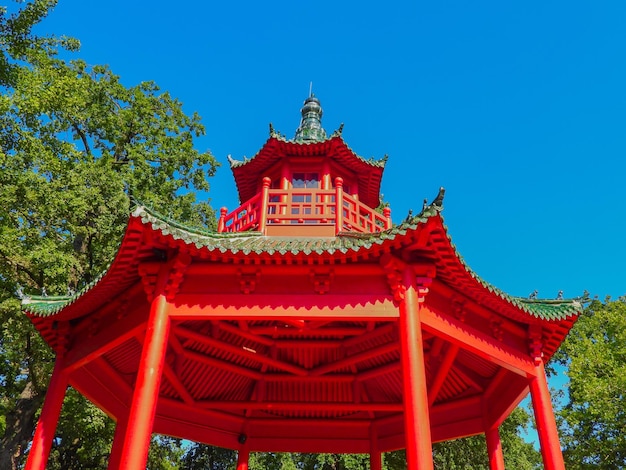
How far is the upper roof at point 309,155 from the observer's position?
1347 centimetres

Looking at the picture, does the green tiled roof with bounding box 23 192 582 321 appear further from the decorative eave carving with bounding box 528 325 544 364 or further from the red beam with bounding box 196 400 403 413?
the red beam with bounding box 196 400 403 413

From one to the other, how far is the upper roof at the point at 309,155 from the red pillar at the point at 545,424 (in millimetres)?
7354

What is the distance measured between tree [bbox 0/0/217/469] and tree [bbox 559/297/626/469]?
1918 centimetres

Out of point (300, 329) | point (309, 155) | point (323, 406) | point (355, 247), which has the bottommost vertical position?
point (323, 406)

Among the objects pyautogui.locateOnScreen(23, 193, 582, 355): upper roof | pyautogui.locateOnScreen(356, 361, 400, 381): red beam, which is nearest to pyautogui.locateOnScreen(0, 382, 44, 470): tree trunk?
pyautogui.locateOnScreen(23, 193, 582, 355): upper roof

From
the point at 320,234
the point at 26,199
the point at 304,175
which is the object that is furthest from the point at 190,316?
the point at 26,199

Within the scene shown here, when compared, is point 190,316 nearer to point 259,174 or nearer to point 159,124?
point 259,174

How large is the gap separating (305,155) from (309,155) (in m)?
0.12

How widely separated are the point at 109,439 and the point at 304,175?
1556 cm

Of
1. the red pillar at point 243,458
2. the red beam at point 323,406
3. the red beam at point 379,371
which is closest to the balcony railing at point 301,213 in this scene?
the red beam at point 379,371

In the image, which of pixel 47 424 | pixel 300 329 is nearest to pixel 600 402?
pixel 300 329

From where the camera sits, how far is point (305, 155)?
44.9 feet

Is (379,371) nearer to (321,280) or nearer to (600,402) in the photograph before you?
(321,280)

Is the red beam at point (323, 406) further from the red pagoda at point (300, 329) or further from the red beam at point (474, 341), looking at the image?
the red beam at point (474, 341)
